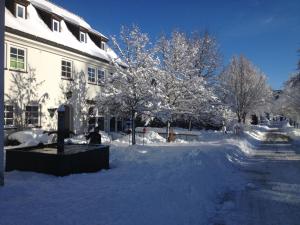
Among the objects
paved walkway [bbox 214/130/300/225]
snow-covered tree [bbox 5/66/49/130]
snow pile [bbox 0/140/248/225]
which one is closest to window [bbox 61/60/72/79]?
snow-covered tree [bbox 5/66/49/130]

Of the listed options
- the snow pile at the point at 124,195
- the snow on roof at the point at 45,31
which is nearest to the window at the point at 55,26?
the snow on roof at the point at 45,31

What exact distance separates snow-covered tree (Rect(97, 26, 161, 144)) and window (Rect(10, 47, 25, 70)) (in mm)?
4618

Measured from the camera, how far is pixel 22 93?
19359mm

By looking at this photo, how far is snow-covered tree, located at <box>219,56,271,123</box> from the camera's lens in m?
38.8

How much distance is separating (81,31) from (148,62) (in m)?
9.54

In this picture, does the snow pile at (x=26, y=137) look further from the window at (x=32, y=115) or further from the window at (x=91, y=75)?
the window at (x=91, y=75)

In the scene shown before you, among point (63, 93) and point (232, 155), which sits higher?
point (63, 93)

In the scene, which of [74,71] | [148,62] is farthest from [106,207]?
[74,71]

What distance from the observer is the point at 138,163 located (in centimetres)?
1216

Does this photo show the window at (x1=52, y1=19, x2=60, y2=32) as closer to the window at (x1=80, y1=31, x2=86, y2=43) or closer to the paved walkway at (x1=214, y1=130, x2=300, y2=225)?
the window at (x1=80, y1=31, x2=86, y2=43)

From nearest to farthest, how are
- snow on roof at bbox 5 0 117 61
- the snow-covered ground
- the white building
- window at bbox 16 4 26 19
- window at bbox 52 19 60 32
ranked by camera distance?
1. the snow-covered ground
2. the white building
3. snow on roof at bbox 5 0 117 61
4. window at bbox 16 4 26 19
5. window at bbox 52 19 60 32

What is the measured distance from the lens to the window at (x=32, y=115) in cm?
1989

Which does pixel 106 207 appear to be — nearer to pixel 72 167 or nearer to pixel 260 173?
pixel 72 167

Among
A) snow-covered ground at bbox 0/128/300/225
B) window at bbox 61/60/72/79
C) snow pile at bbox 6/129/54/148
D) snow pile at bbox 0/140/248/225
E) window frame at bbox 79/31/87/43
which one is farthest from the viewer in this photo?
window frame at bbox 79/31/87/43
